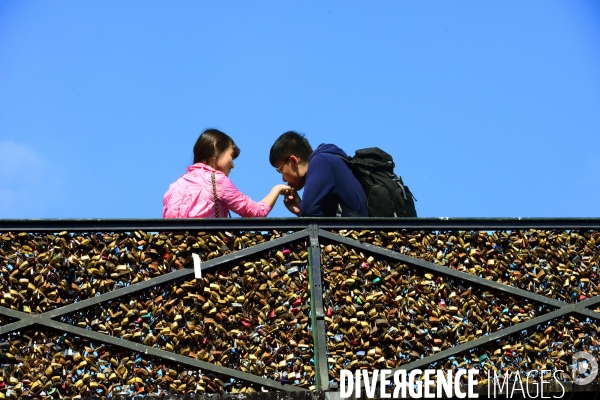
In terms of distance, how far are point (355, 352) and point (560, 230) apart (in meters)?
1.86

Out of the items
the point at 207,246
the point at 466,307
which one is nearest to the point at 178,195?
the point at 207,246

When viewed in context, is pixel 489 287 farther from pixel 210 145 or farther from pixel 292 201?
pixel 210 145

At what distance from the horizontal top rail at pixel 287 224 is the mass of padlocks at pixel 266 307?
5 centimetres

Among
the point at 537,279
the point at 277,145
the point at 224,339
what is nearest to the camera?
the point at 224,339

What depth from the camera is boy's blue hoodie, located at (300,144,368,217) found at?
8039mm

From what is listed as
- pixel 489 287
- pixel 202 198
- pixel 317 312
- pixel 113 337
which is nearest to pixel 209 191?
pixel 202 198

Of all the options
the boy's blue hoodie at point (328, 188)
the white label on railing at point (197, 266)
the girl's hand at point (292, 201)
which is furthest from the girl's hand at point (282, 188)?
the white label on railing at point (197, 266)

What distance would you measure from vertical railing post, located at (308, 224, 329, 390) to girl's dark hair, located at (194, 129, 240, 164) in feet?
3.08

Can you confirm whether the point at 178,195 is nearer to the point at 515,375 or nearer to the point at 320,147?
the point at 320,147

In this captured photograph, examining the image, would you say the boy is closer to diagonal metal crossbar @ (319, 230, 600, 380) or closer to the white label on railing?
diagonal metal crossbar @ (319, 230, 600, 380)

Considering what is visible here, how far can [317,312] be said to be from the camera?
7.66 meters

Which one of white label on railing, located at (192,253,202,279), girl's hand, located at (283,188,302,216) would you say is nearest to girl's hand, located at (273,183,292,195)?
girl's hand, located at (283,188,302,216)

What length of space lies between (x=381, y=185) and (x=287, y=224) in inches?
31.6

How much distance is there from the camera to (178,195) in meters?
8.05
